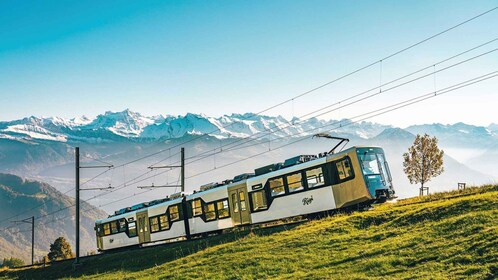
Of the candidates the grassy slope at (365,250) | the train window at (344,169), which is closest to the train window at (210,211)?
the grassy slope at (365,250)

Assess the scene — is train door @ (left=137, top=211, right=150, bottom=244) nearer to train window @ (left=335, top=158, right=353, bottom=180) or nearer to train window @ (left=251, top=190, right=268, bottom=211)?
train window @ (left=251, top=190, right=268, bottom=211)

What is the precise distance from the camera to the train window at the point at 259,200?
31406 mm

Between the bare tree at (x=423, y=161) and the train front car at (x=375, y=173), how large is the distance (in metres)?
36.1

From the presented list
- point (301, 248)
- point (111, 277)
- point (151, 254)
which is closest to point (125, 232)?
point (151, 254)

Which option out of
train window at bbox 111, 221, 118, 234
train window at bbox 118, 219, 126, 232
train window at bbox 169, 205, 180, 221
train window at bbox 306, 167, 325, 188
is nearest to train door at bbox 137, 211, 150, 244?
train window at bbox 118, 219, 126, 232

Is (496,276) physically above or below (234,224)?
below

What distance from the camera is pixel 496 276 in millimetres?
11883

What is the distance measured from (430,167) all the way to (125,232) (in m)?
39.6

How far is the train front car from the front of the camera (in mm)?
27031

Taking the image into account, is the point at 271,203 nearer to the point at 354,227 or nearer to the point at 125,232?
the point at 354,227

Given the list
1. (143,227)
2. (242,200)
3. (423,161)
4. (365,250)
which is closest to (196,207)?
(242,200)

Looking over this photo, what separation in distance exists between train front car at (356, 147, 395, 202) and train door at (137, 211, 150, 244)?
2305cm

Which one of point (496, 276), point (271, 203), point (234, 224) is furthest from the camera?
point (234, 224)

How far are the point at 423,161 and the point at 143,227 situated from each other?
125 ft
